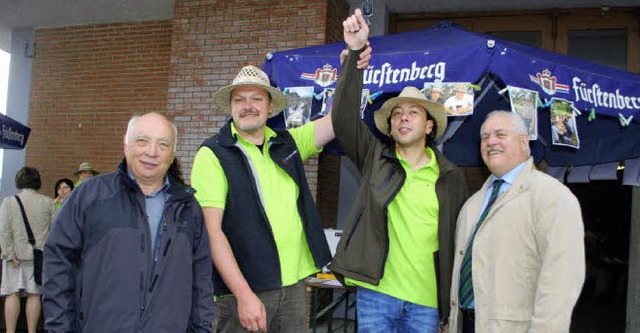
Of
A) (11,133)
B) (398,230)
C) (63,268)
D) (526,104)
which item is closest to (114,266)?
(63,268)

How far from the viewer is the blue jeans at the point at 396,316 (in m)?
2.80

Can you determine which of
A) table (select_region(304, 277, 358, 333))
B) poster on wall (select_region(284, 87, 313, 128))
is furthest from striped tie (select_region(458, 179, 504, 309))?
table (select_region(304, 277, 358, 333))

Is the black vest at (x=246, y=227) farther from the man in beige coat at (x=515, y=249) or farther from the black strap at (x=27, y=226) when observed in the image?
the black strap at (x=27, y=226)

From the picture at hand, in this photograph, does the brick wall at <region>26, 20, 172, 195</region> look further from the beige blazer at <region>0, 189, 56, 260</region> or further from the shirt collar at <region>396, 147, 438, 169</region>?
the shirt collar at <region>396, 147, 438, 169</region>

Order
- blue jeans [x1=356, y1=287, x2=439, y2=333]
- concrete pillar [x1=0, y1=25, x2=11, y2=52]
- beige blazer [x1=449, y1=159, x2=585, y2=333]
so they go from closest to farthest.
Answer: beige blazer [x1=449, y1=159, x2=585, y2=333] < blue jeans [x1=356, y1=287, x2=439, y2=333] < concrete pillar [x1=0, y1=25, x2=11, y2=52]

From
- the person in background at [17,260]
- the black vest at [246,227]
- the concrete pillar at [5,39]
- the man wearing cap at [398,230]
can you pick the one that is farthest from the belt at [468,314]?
the concrete pillar at [5,39]

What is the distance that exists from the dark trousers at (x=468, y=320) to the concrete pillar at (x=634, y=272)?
14.7 ft

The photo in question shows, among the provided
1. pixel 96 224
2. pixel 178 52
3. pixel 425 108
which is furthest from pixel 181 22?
pixel 96 224

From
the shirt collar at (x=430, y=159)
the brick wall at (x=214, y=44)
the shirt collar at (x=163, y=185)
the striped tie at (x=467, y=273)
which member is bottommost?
the striped tie at (x=467, y=273)

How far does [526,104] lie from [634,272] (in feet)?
13.0

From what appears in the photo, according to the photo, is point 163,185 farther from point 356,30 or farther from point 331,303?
point 331,303

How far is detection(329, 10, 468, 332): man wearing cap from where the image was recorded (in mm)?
2807

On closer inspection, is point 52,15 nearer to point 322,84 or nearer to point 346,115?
point 322,84

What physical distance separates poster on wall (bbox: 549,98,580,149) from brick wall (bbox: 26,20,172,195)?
641 cm
